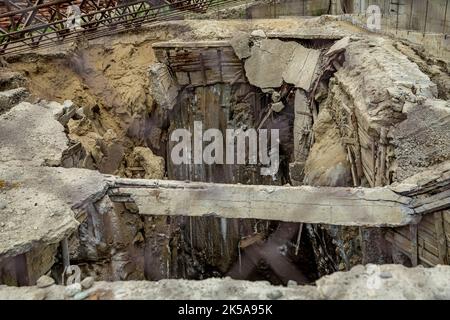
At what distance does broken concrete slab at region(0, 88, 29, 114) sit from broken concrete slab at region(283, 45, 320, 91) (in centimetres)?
527

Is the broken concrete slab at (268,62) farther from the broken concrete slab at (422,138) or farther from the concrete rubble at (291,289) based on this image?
the concrete rubble at (291,289)

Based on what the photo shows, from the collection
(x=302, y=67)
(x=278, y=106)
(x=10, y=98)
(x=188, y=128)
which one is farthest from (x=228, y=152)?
(x=10, y=98)

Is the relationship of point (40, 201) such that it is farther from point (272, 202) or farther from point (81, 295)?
point (272, 202)

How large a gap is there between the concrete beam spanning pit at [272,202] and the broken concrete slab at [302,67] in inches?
174

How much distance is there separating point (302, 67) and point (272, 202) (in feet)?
16.6

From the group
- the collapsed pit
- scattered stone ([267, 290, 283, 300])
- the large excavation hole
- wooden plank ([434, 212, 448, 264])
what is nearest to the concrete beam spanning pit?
wooden plank ([434, 212, 448, 264])

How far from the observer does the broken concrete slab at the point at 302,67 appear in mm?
9109

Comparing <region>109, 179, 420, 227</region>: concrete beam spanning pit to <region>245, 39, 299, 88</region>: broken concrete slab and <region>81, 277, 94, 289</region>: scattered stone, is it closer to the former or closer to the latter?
<region>81, 277, 94, 289</region>: scattered stone

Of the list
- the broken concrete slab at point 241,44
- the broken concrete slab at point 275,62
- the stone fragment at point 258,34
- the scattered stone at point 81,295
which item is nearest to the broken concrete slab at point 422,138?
the scattered stone at point 81,295

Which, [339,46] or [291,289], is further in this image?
[339,46]

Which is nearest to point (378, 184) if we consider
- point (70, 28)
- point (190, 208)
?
point (190, 208)

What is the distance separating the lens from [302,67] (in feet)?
30.8

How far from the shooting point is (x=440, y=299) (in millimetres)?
3000
